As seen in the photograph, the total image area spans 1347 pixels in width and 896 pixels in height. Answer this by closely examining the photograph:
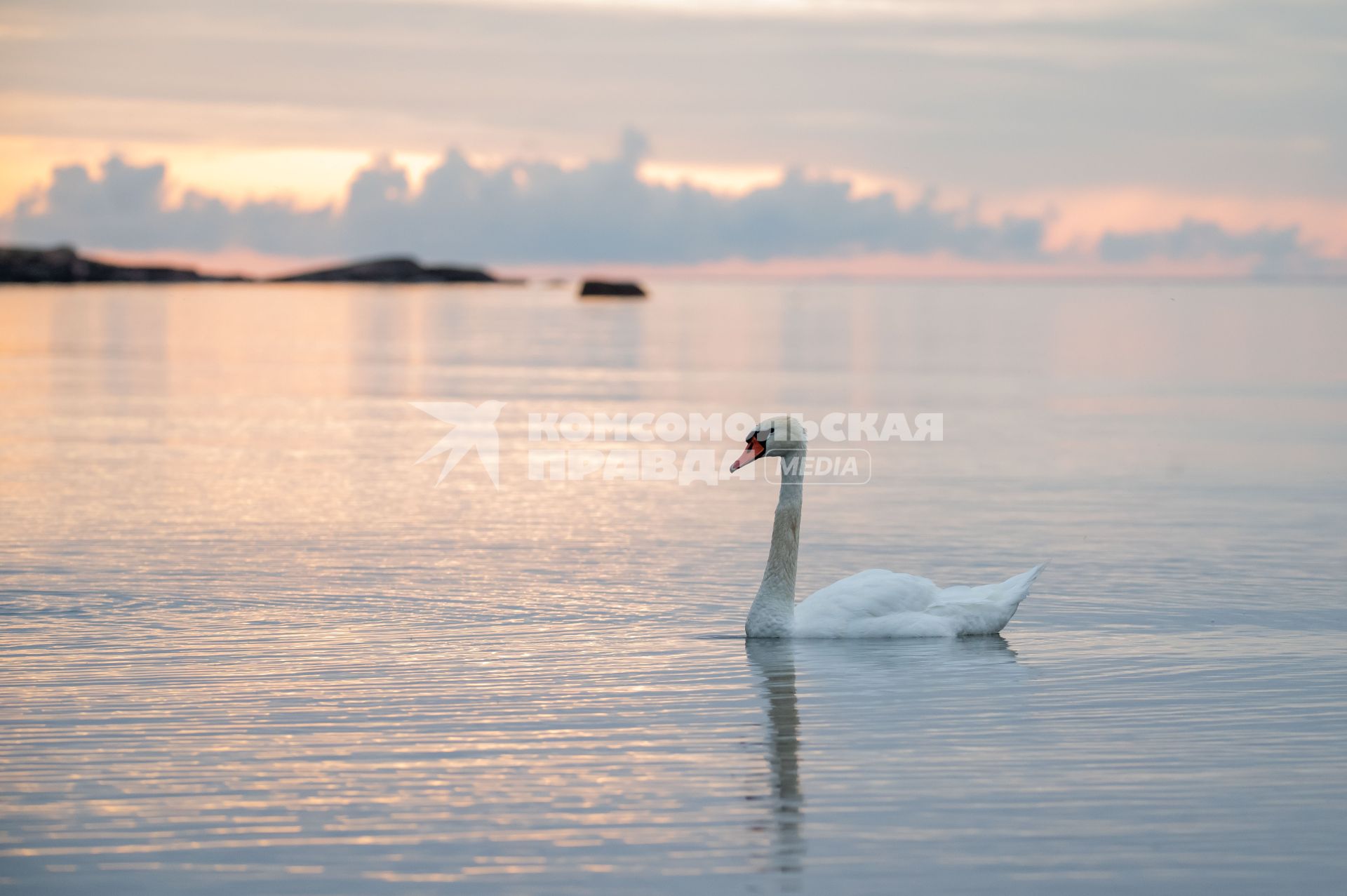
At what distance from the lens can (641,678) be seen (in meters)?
10.8

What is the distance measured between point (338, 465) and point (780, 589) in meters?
12.2

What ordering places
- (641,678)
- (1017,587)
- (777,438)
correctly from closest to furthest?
(641,678) → (1017,587) → (777,438)

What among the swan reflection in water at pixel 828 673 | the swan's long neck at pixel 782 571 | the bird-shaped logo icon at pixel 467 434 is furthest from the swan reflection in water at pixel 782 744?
the bird-shaped logo icon at pixel 467 434

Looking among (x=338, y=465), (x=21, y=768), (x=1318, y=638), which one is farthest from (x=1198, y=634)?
(x=338, y=465)

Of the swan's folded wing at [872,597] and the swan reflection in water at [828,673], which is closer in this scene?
the swan reflection in water at [828,673]

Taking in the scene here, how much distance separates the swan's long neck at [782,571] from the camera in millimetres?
12141

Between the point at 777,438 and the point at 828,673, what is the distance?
236 centimetres

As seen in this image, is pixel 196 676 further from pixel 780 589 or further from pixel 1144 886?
pixel 1144 886

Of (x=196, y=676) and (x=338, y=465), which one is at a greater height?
(x=338, y=465)

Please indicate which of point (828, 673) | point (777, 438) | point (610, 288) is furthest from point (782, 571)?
point (610, 288)

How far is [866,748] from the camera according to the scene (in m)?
9.14

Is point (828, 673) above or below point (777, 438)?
below

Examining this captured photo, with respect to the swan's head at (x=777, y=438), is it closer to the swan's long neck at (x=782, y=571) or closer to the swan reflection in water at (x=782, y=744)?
the swan's long neck at (x=782, y=571)

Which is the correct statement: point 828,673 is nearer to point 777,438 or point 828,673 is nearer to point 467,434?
point 777,438
